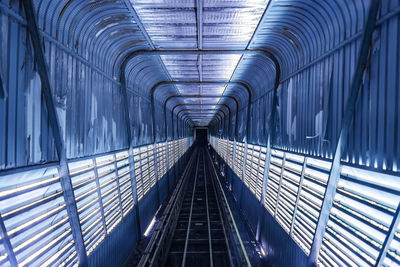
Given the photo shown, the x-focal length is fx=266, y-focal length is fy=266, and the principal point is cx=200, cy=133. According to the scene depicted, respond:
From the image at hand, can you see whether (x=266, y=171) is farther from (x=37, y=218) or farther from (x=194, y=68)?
(x=37, y=218)

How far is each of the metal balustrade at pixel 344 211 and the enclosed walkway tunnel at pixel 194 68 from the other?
2cm

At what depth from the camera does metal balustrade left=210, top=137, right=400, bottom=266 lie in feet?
8.95

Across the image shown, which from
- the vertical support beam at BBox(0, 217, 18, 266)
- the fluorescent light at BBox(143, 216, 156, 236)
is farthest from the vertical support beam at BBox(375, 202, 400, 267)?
the fluorescent light at BBox(143, 216, 156, 236)

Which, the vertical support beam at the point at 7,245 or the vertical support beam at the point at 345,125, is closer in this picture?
the vertical support beam at the point at 7,245

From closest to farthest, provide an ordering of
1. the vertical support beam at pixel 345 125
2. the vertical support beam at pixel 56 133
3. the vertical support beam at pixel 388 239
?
the vertical support beam at pixel 388 239
the vertical support beam at pixel 345 125
the vertical support beam at pixel 56 133

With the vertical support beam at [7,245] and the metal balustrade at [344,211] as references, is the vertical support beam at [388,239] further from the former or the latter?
the vertical support beam at [7,245]

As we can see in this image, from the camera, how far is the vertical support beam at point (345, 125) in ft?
10.1

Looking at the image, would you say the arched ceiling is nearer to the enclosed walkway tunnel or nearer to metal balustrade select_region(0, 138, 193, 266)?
the enclosed walkway tunnel

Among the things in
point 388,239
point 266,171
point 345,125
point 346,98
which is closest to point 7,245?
point 388,239

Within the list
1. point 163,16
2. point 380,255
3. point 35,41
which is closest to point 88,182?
point 35,41

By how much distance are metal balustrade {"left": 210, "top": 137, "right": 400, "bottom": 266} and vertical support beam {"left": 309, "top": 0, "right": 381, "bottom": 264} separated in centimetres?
8

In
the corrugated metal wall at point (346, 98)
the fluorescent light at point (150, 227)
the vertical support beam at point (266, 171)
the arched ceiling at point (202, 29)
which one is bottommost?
the fluorescent light at point (150, 227)

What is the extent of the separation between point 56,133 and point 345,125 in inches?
156

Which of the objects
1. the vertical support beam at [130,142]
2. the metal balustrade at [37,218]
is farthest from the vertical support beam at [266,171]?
the metal balustrade at [37,218]
